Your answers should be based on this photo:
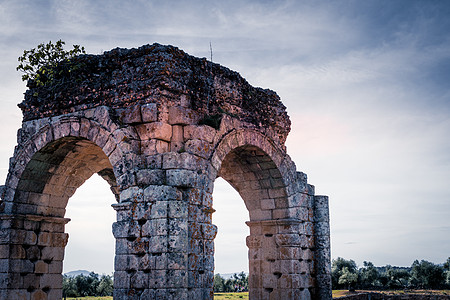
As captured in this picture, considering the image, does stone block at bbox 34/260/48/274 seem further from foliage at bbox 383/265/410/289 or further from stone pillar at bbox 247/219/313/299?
foliage at bbox 383/265/410/289

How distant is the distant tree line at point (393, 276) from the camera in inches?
1220

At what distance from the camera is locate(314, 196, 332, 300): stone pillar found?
35.8 feet

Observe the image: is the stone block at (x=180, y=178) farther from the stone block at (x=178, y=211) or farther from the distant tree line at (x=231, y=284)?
the distant tree line at (x=231, y=284)

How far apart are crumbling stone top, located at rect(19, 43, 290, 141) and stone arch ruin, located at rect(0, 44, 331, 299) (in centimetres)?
2

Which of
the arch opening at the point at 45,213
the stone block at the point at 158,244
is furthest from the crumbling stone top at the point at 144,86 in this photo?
the stone block at the point at 158,244

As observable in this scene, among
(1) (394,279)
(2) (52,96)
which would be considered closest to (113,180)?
(2) (52,96)

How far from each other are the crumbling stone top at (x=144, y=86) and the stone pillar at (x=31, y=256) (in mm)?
2184

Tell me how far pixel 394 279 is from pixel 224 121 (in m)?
29.4

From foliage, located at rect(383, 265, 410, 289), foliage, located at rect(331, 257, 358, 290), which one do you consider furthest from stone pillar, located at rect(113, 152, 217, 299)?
foliage, located at rect(383, 265, 410, 289)

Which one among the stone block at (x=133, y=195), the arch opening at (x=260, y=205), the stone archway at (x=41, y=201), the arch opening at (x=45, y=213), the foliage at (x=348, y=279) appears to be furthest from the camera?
the foliage at (x=348, y=279)

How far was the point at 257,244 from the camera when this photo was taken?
11.1m

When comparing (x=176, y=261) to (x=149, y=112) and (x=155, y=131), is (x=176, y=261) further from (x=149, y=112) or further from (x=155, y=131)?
(x=149, y=112)

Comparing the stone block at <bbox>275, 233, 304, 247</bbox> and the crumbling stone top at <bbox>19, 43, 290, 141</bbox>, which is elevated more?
the crumbling stone top at <bbox>19, 43, 290, 141</bbox>

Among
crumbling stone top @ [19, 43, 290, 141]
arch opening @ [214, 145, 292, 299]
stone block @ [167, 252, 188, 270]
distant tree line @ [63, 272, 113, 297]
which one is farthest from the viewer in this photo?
distant tree line @ [63, 272, 113, 297]
